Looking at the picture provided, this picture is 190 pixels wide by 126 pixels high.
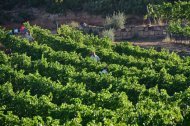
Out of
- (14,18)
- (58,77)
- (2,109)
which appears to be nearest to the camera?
(2,109)

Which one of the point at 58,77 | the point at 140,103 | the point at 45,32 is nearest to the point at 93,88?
the point at 58,77

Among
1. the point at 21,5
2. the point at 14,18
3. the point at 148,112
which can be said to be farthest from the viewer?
the point at 21,5

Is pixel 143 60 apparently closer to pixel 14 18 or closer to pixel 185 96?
pixel 185 96

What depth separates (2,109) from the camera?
58.8ft

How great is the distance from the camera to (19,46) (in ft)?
101

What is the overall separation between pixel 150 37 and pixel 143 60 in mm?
12649

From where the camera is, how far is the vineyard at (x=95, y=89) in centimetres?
1556

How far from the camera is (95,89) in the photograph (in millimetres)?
20938

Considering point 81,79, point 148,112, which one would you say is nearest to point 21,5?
point 81,79

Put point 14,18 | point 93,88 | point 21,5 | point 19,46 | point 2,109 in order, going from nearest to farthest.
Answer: point 2,109
point 93,88
point 19,46
point 14,18
point 21,5

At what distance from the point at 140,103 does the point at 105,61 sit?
9829 mm

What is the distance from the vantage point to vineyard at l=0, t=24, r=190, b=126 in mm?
15562

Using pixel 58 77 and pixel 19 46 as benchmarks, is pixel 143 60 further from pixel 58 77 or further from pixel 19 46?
pixel 19 46

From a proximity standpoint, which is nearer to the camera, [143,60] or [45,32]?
[143,60]
